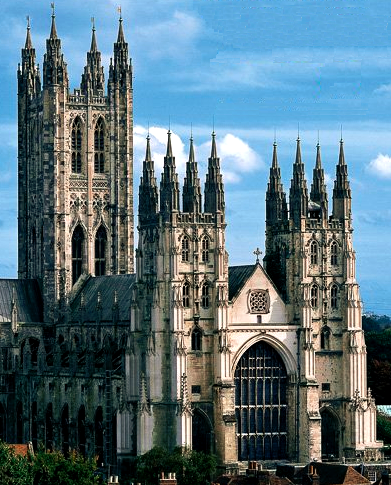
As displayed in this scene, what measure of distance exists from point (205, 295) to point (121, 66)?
39203mm

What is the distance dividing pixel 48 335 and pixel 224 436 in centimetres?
2999

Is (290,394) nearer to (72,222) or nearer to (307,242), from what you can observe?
(307,242)

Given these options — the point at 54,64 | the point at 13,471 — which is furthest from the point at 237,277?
the point at 13,471

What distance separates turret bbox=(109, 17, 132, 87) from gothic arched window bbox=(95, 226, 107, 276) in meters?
14.2

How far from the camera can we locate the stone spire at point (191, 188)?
15125 centimetres

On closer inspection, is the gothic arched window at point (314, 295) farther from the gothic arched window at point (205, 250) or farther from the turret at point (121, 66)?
the turret at point (121, 66)

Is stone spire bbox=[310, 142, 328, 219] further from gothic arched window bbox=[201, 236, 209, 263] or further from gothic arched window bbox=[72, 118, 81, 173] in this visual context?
gothic arched window bbox=[72, 118, 81, 173]

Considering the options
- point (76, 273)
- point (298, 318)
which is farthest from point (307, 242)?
point (76, 273)

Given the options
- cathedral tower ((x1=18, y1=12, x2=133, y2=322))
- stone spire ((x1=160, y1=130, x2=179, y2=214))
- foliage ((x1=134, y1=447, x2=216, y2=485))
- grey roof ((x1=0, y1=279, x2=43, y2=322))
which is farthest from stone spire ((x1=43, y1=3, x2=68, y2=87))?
foliage ((x1=134, y1=447, x2=216, y2=485))

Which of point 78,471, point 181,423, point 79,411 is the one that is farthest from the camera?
point 79,411

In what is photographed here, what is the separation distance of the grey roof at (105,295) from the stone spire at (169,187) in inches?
568

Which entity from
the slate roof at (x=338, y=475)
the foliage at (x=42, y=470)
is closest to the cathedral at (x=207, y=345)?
the slate roof at (x=338, y=475)

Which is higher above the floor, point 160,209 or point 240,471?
point 160,209

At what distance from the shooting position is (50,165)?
17650 cm
